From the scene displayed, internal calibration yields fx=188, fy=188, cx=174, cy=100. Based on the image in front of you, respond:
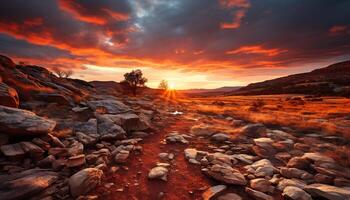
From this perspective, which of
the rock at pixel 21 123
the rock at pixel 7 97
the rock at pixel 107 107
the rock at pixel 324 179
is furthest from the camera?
the rock at pixel 107 107

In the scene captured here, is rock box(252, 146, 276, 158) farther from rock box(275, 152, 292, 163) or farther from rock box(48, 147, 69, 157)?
rock box(48, 147, 69, 157)

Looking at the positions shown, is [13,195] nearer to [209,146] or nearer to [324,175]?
[209,146]

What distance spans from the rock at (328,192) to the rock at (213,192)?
279 centimetres

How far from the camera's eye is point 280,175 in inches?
308

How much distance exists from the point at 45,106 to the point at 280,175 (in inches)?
622

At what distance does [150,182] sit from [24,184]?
13.4 feet

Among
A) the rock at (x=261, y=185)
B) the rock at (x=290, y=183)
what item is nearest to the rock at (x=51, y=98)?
the rock at (x=261, y=185)

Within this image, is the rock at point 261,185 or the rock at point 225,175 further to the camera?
the rock at point 225,175

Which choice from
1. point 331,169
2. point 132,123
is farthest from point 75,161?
point 331,169

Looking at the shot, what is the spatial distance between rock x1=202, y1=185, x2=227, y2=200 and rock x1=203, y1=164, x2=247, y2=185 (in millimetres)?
409

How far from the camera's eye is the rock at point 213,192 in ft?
21.1

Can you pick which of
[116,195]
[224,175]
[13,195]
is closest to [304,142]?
[224,175]

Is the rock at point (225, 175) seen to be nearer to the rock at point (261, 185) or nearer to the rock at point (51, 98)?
the rock at point (261, 185)

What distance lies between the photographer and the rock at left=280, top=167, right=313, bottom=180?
730 centimetres
